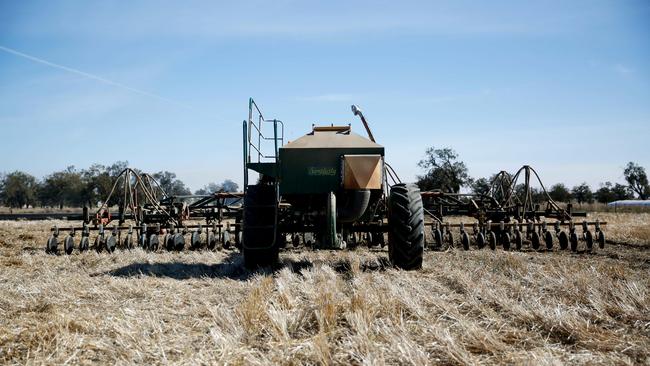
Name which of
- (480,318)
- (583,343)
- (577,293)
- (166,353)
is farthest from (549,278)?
(166,353)

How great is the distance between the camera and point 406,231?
21.6 feet

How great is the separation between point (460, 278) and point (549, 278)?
106 cm

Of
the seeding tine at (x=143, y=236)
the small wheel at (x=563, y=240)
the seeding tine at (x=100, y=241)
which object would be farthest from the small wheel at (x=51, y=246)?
the small wheel at (x=563, y=240)

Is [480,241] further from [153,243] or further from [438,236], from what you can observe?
[153,243]

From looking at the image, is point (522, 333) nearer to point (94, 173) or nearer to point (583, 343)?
point (583, 343)

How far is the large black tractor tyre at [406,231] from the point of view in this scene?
659 cm

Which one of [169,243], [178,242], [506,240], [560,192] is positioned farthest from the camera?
[560,192]

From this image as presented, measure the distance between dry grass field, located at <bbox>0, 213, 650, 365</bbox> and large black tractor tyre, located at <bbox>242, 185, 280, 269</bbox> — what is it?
4.43 feet

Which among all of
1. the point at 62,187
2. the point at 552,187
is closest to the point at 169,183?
the point at 62,187

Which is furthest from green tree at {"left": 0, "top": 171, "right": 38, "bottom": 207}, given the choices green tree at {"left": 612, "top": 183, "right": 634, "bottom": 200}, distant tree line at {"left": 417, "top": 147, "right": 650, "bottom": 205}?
green tree at {"left": 612, "top": 183, "right": 634, "bottom": 200}

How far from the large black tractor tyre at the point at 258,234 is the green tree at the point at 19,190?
86812mm

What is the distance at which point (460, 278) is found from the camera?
17.7 ft

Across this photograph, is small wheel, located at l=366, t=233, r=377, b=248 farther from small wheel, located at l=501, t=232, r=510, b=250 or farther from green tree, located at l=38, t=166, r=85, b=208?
green tree, located at l=38, t=166, r=85, b=208

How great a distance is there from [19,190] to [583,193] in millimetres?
92303
